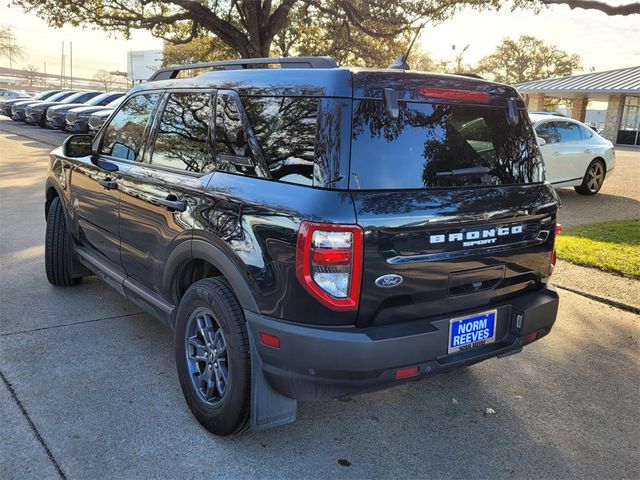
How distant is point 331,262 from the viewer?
236 cm

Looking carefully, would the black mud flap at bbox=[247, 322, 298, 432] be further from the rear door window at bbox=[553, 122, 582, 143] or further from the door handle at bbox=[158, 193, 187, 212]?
the rear door window at bbox=[553, 122, 582, 143]

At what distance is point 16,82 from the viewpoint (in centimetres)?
11925

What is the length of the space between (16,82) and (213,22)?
4678 inches

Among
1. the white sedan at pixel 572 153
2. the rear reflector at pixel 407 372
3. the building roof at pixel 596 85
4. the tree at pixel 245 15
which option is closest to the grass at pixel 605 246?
the white sedan at pixel 572 153

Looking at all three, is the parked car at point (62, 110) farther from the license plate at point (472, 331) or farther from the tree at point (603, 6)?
the license plate at point (472, 331)

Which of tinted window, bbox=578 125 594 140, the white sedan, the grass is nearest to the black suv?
the grass

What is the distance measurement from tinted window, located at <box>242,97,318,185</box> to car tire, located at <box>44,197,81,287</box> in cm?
289

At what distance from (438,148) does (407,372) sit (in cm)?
110

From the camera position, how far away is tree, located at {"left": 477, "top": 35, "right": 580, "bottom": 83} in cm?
5738

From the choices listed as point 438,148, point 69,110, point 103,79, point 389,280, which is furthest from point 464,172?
point 103,79

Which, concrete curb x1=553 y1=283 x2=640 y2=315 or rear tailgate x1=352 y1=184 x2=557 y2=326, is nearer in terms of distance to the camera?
rear tailgate x1=352 y1=184 x2=557 y2=326

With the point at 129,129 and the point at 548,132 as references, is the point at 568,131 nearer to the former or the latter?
the point at 548,132

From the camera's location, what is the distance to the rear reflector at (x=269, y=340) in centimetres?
250

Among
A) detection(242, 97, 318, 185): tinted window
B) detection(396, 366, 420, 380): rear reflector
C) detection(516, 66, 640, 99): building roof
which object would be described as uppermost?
detection(516, 66, 640, 99): building roof
